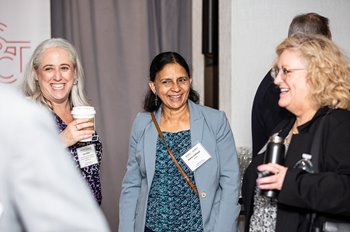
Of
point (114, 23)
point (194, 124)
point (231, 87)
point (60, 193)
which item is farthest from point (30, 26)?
point (60, 193)

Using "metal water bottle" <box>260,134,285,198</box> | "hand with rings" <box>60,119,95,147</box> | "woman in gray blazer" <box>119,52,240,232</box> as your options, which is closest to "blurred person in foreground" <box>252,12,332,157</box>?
"woman in gray blazer" <box>119,52,240,232</box>

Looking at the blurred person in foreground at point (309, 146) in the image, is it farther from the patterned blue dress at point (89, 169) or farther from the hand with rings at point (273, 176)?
the patterned blue dress at point (89, 169)

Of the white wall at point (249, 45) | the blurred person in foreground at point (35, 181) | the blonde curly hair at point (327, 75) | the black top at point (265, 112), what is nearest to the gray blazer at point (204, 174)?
the black top at point (265, 112)

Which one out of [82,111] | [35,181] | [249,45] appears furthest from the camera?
[249,45]

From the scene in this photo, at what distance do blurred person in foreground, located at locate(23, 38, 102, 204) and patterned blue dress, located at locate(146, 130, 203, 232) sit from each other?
28 centimetres

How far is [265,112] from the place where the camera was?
9.57 feet

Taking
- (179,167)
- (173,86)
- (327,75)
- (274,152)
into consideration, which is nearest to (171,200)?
(179,167)

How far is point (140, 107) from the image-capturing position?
4445 millimetres

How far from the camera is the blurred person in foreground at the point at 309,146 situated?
80.8 inches

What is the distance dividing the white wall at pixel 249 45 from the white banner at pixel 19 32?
53.1 inches

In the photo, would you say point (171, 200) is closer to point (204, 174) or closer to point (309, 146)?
point (204, 174)

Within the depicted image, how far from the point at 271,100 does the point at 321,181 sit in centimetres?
93

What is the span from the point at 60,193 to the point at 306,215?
4.75 feet

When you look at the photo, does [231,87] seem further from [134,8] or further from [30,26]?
[30,26]
